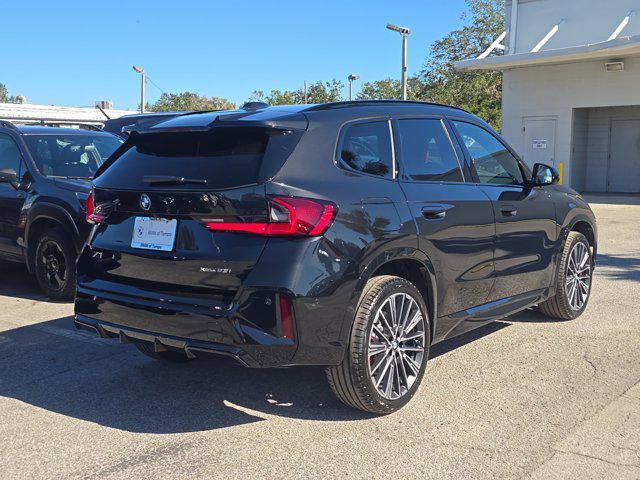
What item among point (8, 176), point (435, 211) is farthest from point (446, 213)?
point (8, 176)

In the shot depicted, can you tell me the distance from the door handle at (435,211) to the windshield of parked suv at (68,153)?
4.68 metres

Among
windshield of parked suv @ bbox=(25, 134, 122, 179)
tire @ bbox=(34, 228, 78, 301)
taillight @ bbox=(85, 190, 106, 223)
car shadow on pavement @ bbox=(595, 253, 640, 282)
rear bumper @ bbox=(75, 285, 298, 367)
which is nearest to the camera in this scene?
rear bumper @ bbox=(75, 285, 298, 367)

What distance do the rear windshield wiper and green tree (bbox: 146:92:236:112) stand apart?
56310 mm

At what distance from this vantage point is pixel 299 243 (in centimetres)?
365

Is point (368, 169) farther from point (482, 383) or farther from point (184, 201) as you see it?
point (482, 383)

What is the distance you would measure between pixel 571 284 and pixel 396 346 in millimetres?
2766

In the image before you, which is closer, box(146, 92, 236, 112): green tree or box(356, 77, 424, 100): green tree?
box(356, 77, 424, 100): green tree

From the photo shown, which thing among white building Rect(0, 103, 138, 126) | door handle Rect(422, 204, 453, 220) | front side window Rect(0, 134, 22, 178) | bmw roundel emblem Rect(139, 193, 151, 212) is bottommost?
door handle Rect(422, 204, 453, 220)

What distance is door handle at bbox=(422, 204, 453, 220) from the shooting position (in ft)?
14.5

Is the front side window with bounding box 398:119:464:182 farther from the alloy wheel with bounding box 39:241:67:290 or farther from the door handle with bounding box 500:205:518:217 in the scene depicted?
the alloy wheel with bounding box 39:241:67:290

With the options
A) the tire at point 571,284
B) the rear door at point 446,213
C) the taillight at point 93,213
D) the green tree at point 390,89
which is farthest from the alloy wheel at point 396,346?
the green tree at point 390,89

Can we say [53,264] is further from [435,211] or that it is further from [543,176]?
[543,176]

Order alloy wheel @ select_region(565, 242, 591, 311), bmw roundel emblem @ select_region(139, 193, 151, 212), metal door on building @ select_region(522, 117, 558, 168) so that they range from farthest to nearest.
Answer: metal door on building @ select_region(522, 117, 558, 168)
alloy wheel @ select_region(565, 242, 591, 311)
bmw roundel emblem @ select_region(139, 193, 151, 212)

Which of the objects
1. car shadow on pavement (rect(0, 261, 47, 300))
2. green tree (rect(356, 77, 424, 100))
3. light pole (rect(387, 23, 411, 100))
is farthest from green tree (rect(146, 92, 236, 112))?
car shadow on pavement (rect(0, 261, 47, 300))
